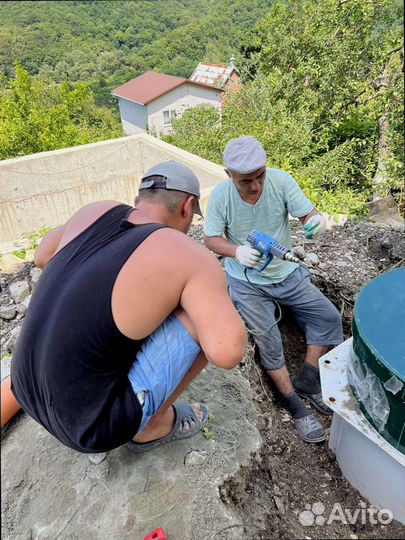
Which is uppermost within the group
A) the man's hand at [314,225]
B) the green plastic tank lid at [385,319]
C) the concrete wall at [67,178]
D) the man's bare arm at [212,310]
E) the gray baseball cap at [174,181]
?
the gray baseball cap at [174,181]

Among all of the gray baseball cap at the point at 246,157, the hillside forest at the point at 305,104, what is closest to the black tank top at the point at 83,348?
the gray baseball cap at the point at 246,157

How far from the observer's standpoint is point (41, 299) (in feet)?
4.98

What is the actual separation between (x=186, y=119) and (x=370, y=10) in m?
6.92

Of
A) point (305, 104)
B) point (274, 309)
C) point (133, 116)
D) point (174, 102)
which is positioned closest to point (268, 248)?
point (274, 309)

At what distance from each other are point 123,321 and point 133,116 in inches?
1191

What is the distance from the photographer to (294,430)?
8.39ft

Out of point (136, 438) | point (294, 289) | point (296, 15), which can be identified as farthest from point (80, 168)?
point (136, 438)

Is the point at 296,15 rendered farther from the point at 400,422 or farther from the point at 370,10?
the point at 400,422

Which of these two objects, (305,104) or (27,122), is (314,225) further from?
(27,122)

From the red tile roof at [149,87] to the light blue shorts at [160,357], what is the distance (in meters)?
26.9

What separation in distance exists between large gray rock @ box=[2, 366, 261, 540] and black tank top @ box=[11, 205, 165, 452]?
0.32 m

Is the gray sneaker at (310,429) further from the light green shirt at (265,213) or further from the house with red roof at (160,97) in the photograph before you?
the house with red roof at (160,97)

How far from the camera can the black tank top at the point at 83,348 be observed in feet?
4.64

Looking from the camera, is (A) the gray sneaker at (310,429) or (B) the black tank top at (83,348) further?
(A) the gray sneaker at (310,429)
